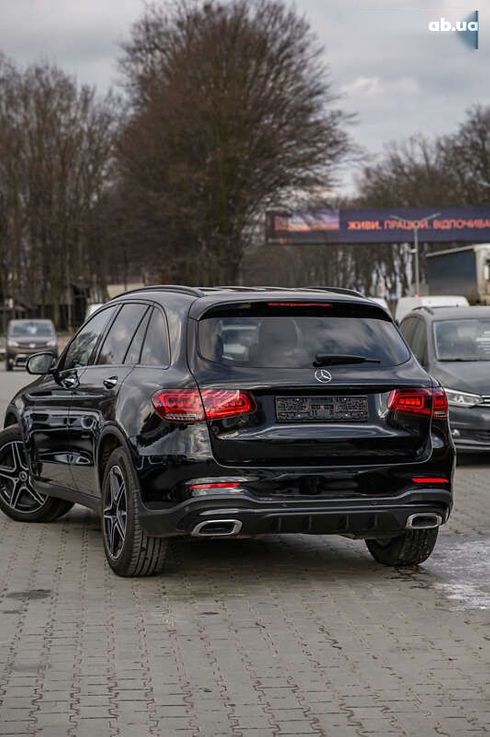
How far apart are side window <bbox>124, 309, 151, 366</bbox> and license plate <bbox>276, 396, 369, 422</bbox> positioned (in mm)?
1172

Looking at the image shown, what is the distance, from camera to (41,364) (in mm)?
10672

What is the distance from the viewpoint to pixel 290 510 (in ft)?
27.2

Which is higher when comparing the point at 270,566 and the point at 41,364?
the point at 41,364

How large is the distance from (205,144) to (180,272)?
5.60m

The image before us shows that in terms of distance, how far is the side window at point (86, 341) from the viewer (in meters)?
10.2

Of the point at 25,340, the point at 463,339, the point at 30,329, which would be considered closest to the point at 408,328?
the point at 463,339

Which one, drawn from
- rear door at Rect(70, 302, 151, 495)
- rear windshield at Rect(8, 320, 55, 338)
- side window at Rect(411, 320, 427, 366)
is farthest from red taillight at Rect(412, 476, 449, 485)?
rear windshield at Rect(8, 320, 55, 338)

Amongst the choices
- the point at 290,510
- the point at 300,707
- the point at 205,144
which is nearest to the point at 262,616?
the point at 290,510

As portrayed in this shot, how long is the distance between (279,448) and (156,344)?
3.61 feet

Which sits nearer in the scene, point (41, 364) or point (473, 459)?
point (41, 364)

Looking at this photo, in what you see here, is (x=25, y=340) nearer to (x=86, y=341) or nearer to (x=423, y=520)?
(x=86, y=341)

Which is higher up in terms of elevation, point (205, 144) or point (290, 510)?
point (205, 144)

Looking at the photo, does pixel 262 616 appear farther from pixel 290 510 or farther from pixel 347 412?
pixel 347 412

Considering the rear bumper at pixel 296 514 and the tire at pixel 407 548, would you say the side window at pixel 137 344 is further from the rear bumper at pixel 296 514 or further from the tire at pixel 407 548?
the tire at pixel 407 548
